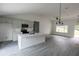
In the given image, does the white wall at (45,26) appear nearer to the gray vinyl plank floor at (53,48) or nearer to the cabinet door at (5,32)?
the gray vinyl plank floor at (53,48)

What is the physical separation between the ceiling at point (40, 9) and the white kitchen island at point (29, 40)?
66 cm

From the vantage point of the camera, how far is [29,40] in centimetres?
284

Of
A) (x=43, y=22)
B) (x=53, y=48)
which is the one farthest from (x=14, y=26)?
(x=53, y=48)

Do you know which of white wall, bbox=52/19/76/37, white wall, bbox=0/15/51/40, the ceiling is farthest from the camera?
white wall, bbox=52/19/76/37

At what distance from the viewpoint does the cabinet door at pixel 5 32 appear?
259cm

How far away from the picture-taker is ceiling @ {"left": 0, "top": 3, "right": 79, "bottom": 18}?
239 centimetres

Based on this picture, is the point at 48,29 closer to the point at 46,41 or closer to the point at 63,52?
the point at 46,41

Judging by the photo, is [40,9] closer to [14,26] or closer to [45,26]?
[45,26]

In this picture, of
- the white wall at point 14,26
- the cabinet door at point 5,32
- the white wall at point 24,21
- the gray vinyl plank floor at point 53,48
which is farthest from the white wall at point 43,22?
the cabinet door at point 5,32

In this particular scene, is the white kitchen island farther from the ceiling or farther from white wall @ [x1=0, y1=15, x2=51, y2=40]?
the ceiling

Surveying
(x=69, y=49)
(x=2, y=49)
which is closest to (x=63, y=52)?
(x=69, y=49)

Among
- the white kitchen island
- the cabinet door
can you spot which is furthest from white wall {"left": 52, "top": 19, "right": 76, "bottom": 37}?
the cabinet door

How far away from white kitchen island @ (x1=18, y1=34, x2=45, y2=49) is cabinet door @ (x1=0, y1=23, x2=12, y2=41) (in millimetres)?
296

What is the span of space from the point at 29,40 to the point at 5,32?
2.44 ft
